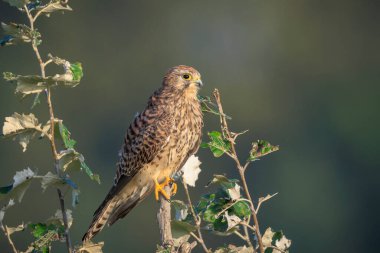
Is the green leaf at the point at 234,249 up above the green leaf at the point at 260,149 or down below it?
below

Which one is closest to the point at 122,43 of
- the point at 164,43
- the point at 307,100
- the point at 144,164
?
the point at 164,43

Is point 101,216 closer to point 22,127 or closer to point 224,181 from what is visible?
point 224,181

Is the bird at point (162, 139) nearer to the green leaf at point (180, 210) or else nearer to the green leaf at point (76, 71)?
the green leaf at point (180, 210)

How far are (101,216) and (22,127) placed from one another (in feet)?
3.93

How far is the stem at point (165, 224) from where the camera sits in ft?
10.7

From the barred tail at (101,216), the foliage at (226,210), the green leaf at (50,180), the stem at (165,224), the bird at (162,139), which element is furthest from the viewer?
the bird at (162,139)

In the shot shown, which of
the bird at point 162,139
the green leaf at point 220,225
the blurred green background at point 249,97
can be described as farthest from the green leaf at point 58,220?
the blurred green background at point 249,97

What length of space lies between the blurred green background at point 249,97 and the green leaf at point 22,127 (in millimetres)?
17546

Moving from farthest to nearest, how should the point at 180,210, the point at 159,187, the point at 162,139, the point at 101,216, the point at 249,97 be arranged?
the point at 249,97
the point at 162,139
the point at 159,187
the point at 101,216
the point at 180,210

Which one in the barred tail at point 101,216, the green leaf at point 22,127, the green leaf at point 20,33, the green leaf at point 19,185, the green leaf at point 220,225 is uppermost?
the green leaf at point 20,33

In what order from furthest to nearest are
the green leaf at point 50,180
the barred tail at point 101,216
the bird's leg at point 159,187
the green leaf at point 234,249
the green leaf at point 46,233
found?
Result: the bird's leg at point 159,187
the barred tail at point 101,216
the green leaf at point 234,249
the green leaf at point 46,233
the green leaf at point 50,180

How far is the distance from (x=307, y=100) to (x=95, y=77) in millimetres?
6814

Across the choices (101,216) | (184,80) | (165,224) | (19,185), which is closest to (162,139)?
(184,80)

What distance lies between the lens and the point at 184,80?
4785 mm
